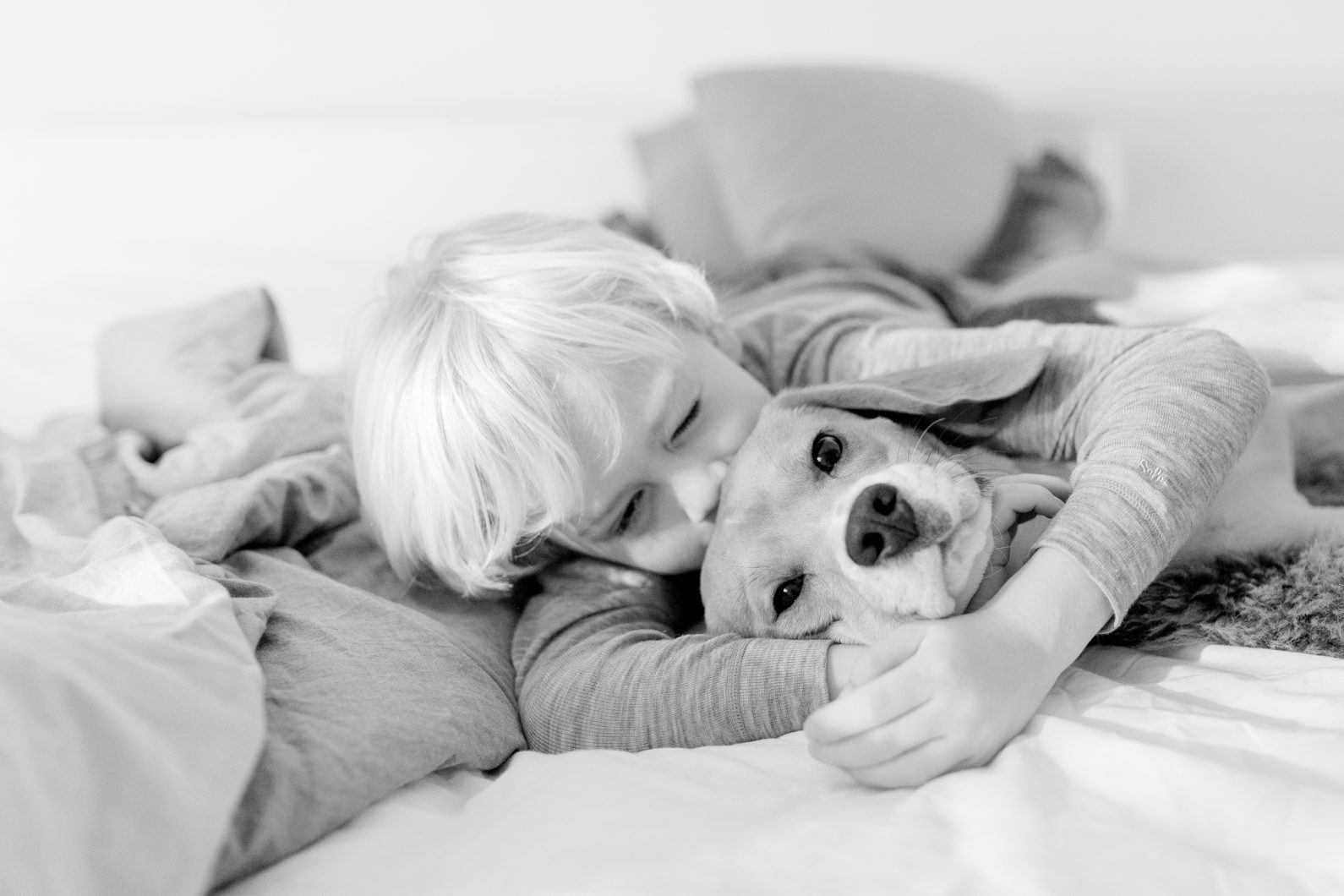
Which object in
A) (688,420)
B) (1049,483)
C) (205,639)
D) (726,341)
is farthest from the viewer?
(726,341)

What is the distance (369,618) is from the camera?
3.72ft

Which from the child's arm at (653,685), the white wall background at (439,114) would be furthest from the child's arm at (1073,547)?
the white wall background at (439,114)

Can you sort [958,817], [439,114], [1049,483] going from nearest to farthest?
1. [958,817]
2. [1049,483]
3. [439,114]

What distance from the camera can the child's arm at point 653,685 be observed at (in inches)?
40.3

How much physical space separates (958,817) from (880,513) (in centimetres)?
27

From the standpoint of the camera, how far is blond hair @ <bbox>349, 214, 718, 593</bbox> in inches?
47.1

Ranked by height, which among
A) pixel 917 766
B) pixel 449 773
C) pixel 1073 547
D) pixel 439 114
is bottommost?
pixel 449 773

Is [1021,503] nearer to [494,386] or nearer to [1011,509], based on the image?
[1011,509]

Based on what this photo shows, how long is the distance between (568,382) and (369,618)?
0.33 m

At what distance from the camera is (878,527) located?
3.10 feet

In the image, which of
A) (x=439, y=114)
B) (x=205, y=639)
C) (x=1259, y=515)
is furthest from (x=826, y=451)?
(x=439, y=114)

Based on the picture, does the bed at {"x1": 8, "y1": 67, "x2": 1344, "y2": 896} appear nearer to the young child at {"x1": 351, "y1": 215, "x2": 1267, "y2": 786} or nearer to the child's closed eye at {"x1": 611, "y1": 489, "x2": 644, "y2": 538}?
the young child at {"x1": 351, "y1": 215, "x2": 1267, "y2": 786}

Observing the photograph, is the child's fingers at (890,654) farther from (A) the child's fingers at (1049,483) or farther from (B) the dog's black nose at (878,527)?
(A) the child's fingers at (1049,483)

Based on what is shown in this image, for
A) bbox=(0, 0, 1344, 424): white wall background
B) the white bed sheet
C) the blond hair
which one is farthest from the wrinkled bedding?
bbox=(0, 0, 1344, 424): white wall background
